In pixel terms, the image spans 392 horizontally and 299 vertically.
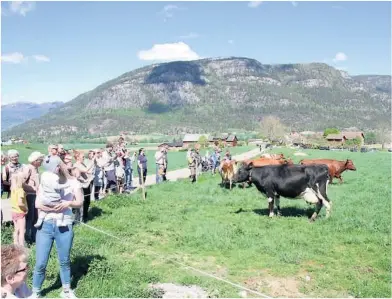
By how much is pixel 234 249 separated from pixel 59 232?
15.7ft

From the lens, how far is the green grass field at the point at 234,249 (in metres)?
8.01

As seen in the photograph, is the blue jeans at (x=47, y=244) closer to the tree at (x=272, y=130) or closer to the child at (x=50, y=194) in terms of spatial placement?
the child at (x=50, y=194)

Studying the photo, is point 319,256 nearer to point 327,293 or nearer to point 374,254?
point 374,254

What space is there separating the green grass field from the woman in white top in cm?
57

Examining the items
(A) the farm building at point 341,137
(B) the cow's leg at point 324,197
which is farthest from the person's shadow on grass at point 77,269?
(A) the farm building at point 341,137

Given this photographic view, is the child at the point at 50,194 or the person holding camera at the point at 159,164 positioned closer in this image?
the child at the point at 50,194

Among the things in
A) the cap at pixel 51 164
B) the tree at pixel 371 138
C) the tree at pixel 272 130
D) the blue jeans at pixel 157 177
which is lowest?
the tree at pixel 371 138

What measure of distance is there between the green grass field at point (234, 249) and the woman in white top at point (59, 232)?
565 millimetres

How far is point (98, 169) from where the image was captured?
1684cm

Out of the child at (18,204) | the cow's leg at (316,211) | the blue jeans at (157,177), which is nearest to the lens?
the child at (18,204)

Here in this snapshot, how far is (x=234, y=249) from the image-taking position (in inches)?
405

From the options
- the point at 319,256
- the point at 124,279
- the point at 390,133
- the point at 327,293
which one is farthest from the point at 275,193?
the point at 390,133

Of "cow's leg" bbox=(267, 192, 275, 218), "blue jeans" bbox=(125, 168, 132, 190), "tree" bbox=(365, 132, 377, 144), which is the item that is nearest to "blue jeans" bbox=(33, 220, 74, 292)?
"cow's leg" bbox=(267, 192, 275, 218)

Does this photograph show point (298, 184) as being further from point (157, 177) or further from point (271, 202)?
point (157, 177)
